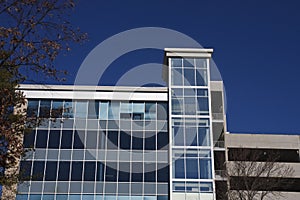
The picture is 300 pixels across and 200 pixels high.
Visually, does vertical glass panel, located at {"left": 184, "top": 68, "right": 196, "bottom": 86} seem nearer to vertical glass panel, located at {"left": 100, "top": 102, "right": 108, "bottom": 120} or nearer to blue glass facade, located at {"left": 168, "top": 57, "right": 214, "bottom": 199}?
blue glass facade, located at {"left": 168, "top": 57, "right": 214, "bottom": 199}

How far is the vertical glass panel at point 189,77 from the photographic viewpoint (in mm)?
41250

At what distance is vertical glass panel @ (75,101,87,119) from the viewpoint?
40.9 meters

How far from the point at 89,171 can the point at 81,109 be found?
18.0ft

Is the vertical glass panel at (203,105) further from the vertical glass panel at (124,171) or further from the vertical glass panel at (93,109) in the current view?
the vertical glass panel at (93,109)

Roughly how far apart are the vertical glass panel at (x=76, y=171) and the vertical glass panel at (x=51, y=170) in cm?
140

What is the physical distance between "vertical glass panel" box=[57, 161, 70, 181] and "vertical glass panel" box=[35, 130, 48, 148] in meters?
2.16

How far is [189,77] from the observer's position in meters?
41.5

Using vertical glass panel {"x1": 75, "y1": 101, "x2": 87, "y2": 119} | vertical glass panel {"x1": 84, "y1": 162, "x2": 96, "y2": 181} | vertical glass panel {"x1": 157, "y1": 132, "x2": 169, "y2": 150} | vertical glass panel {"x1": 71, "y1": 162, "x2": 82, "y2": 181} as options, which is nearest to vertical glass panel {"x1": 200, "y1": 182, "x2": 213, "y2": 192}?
vertical glass panel {"x1": 157, "y1": 132, "x2": 169, "y2": 150}

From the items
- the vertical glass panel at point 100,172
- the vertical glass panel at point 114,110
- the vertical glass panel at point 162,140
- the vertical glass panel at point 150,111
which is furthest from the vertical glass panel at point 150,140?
the vertical glass panel at point 100,172

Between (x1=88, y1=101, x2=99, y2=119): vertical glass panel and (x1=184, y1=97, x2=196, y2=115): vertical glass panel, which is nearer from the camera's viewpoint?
(x1=184, y1=97, x2=196, y2=115): vertical glass panel

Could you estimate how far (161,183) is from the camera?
38031 mm

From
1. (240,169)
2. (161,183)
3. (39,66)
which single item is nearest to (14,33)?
(39,66)

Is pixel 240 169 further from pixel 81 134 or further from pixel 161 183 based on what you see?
pixel 81 134

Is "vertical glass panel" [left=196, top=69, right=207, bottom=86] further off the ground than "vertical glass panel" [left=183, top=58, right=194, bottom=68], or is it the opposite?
"vertical glass panel" [left=183, top=58, right=194, bottom=68]
